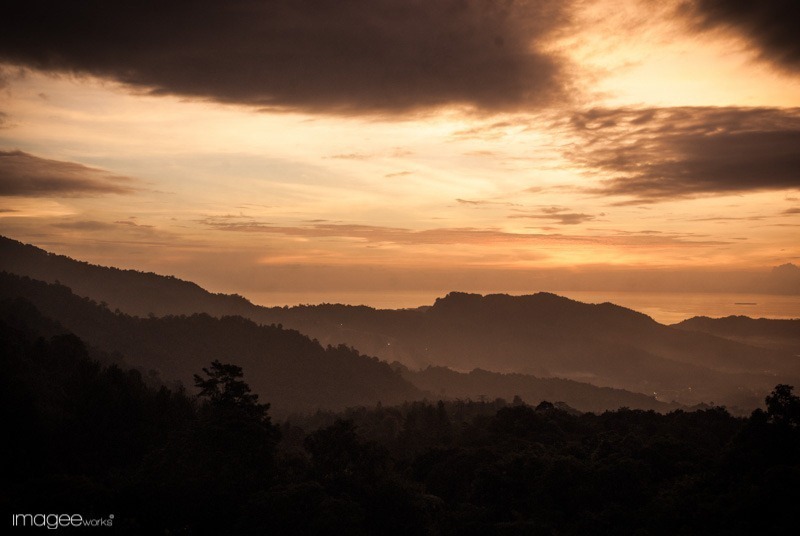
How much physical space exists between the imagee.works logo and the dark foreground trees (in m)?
0.97

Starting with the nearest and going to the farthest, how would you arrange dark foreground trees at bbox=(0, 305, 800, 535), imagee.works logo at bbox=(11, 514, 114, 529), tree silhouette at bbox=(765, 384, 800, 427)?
imagee.works logo at bbox=(11, 514, 114, 529), dark foreground trees at bbox=(0, 305, 800, 535), tree silhouette at bbox=(765, 384, 800, 427)

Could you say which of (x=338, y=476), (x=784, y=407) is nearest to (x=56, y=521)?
(x=338, y=476)

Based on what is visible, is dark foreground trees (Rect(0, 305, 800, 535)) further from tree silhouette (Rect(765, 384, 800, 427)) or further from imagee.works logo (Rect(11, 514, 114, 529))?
imagee.works logo (Rect(11, 514, 114, 529))

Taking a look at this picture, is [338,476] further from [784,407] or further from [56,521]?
[784,407]

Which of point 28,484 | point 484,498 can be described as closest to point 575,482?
point 484,498

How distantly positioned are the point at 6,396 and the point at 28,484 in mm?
23270

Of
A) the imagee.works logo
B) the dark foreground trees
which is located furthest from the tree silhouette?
the imagee.works logo

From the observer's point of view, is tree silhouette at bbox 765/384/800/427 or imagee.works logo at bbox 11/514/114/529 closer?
imagee.works logo at bbox 11/514/114/529

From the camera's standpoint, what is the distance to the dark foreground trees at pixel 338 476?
4831cm

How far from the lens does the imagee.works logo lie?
42438mm

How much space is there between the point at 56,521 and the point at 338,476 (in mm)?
22450

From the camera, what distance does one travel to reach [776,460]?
52.8m

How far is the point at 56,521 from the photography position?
143 ft

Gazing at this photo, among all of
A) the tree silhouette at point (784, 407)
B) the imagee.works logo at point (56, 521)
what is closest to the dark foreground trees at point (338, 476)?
the tree silhouette at point (784, 407)
